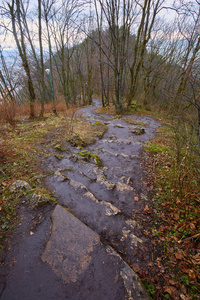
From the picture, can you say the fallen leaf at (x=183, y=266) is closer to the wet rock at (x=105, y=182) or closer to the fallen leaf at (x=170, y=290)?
the fallen leaf at (x=170, y=290)

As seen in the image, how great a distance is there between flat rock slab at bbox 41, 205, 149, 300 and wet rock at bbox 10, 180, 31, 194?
112cm

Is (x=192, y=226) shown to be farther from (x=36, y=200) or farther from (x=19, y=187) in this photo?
(x=19, y=187)

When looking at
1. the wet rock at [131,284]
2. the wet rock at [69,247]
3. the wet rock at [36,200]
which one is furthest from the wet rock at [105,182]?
the wet rock at [131,284]

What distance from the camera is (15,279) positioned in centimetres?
169

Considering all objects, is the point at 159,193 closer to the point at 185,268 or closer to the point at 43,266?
the point at 185,268

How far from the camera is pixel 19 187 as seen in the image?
114 inches

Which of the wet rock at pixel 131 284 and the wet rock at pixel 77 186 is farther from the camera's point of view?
Answer: the wet rock at pixel 77 186

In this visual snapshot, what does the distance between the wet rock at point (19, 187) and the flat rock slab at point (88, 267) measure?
3.66ft

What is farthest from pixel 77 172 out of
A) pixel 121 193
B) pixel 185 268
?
pixel 185 268

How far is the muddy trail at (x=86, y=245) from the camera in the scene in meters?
1.65

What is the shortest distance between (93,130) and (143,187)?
5.19m

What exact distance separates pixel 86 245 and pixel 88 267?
28cm

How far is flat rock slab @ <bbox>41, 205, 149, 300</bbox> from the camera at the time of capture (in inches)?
64.5

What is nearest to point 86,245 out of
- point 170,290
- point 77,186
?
point 170,290
